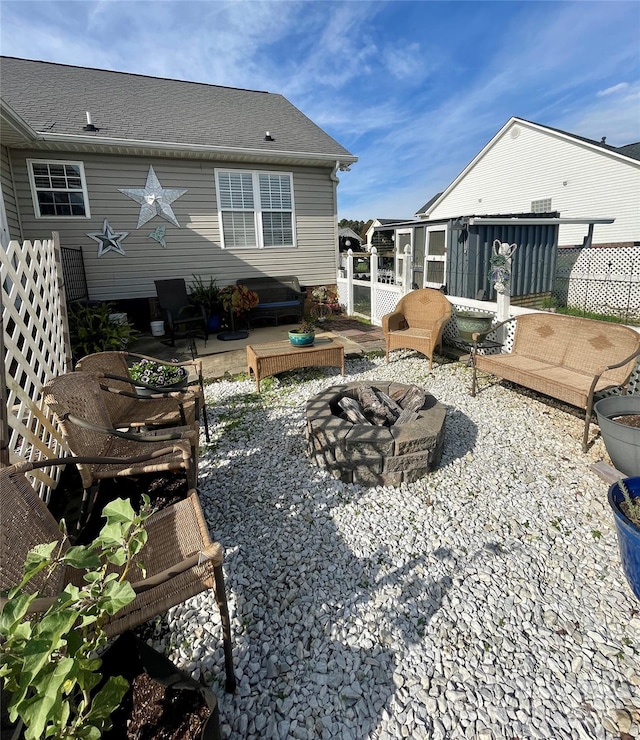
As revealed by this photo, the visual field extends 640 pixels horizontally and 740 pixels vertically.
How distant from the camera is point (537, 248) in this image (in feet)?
28.2

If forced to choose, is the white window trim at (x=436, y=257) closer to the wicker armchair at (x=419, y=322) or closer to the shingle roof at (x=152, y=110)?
the shingle roof at (x=152, y=110)

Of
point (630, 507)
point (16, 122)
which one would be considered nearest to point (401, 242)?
point (16, 122)

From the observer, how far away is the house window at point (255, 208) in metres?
7.94

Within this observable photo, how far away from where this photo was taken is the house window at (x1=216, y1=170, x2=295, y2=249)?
313 inches

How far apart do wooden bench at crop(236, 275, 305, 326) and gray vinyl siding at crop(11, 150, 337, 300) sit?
0.86 feet

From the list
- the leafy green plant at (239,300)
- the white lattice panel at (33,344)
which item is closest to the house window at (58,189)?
the leafy green plant at (239,300)

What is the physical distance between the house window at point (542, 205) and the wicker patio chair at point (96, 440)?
650 inches

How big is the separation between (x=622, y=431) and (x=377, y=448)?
158cm

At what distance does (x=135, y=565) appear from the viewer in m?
1.46

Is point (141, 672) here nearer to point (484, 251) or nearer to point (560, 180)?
point (484, 251)

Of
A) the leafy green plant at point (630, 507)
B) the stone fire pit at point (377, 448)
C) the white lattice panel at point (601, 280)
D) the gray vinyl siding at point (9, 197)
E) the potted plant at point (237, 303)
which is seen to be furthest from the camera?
the white lattice panel at point (601, 280)

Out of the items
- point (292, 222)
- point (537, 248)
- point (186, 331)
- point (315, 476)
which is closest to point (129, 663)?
point (315, 476)

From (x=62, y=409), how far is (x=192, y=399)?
3.56 ft

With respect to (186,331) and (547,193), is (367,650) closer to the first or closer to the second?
(186,331)
